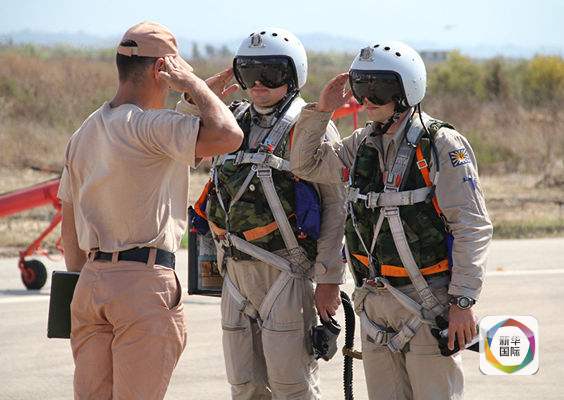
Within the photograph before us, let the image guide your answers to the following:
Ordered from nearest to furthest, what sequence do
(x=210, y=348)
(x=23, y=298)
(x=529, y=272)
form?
(x=210, y=348) → (x=23, y=298) → (x=529, y=272)

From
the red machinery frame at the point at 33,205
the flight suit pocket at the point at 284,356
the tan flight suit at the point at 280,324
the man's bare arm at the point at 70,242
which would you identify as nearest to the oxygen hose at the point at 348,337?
the tan flight suit at the point at 280,324

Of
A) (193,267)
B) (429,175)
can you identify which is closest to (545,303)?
(193,267)

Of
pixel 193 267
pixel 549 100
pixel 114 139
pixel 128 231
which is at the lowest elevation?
pixel 549 100

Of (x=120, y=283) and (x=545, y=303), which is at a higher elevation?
(x=120, y=283)

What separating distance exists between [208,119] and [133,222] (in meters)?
0.53

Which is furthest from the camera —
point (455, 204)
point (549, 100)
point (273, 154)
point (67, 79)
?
point (549, 100)

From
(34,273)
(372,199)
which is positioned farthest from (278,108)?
(34,273)

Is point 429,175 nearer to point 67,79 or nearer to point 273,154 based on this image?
point 273,154

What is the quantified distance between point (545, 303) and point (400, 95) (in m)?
5.65

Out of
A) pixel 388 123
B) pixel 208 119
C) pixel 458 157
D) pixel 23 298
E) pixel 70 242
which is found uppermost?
pixel 208 119

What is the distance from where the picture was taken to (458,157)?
5145mm

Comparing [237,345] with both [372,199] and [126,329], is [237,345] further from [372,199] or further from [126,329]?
[126,329]

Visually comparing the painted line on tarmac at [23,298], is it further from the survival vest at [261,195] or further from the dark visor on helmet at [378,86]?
the dark visor on helmet at [378,86]

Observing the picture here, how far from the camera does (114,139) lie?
184 inches
